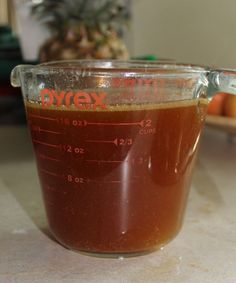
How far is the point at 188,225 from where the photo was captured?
516mm

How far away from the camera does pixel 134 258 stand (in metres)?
0.43

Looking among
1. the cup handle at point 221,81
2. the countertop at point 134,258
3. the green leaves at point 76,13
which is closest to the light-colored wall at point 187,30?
the green leaves at point 76,13

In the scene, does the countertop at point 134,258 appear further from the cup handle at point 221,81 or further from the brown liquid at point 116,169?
the cup handle at point 221,81

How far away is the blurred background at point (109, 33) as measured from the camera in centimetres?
103

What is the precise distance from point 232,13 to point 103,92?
0.69 m

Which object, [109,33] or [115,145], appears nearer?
[115,145]

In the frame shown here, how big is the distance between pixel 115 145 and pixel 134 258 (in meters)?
0.12

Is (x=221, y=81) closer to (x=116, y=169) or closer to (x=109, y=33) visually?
(x=116, y=169)

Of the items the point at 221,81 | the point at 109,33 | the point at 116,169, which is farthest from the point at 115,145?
the point at 109,33

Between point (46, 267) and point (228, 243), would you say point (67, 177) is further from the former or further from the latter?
point (228, 243)

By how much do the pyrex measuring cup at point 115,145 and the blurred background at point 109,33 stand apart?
57 centimetres

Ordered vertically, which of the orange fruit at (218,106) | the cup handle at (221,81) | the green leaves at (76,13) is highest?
the cup handle at (221,81)

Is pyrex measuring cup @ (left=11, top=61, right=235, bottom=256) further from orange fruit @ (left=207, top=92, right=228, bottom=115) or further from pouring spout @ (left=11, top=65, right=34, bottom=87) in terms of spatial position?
orange fruit @ (left=207, top=92, right=228, bottom=115)

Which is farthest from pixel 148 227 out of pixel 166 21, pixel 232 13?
pixel 166 21
